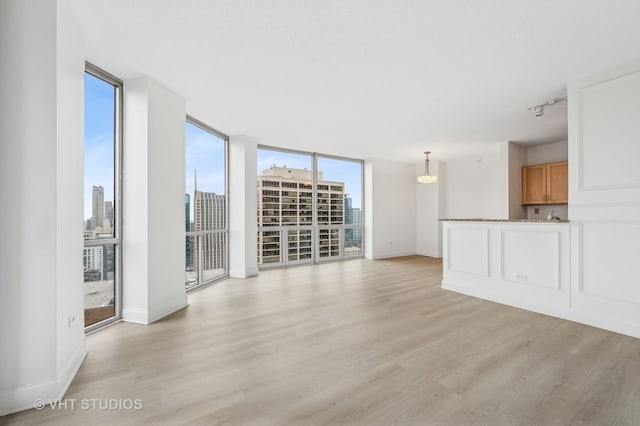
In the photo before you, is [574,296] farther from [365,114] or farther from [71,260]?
[71,260]

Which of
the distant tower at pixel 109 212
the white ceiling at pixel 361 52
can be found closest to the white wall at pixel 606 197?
the white ceiling at pixel 361 52

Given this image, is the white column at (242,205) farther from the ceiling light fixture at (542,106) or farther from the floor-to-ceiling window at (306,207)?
the ceiling light fixture at (542,106)

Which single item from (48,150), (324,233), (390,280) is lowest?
(390,280)

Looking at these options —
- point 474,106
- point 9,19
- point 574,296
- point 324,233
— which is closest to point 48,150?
point 9,19

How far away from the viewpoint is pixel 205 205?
185 inches

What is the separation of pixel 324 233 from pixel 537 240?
4.42 metres

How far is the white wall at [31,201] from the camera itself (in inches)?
64.7

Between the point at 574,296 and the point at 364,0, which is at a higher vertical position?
the point at 364,0

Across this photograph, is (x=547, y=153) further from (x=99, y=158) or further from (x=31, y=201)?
(x=31, y=201)

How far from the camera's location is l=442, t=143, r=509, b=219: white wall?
6.64 meters

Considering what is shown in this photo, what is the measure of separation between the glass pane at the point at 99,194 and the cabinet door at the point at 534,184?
7.48 m

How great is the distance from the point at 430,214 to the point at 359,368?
22.1ft

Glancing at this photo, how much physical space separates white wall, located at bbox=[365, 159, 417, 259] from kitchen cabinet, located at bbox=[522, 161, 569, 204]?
2921mm

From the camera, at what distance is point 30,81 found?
5.59ft
